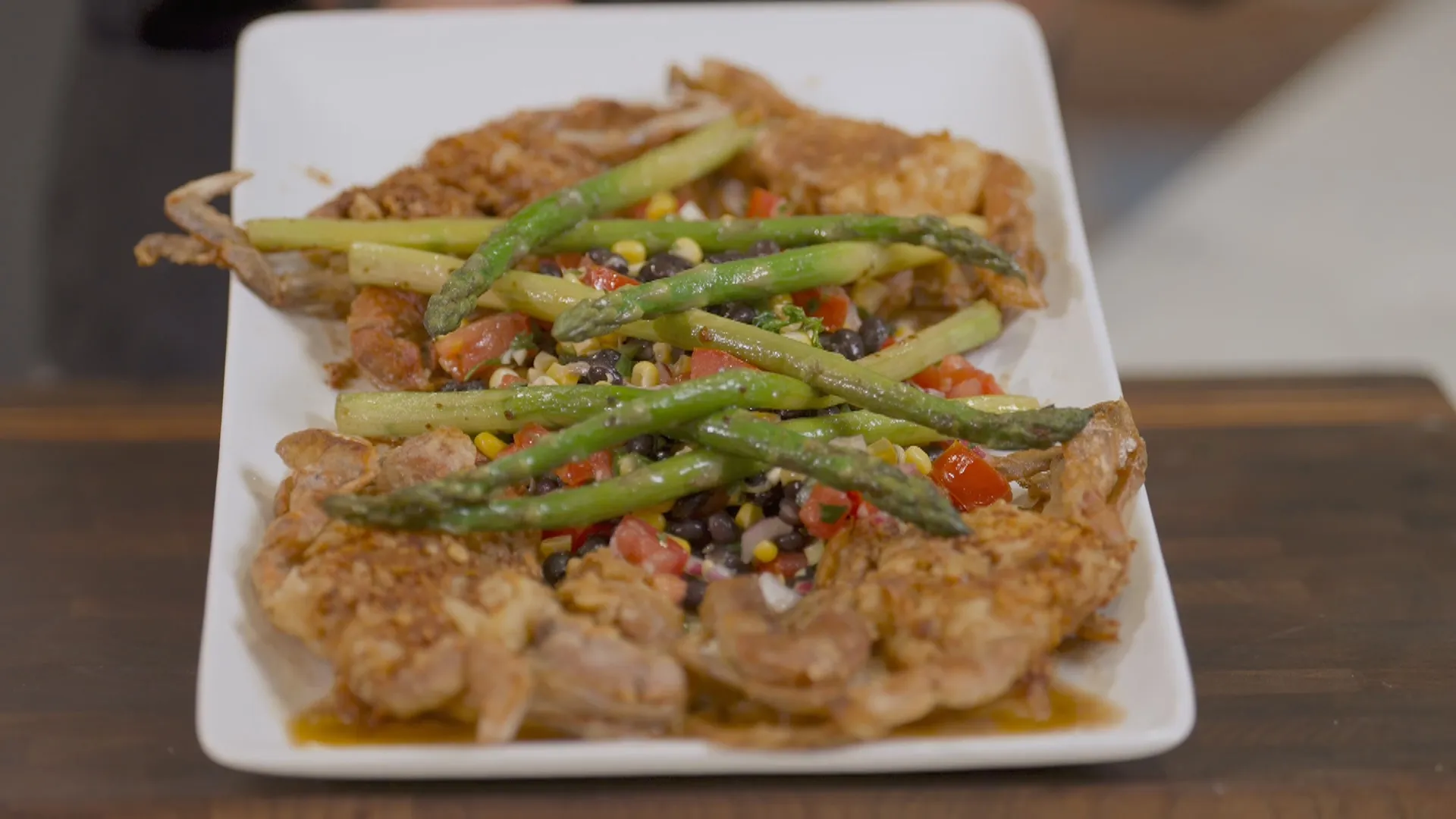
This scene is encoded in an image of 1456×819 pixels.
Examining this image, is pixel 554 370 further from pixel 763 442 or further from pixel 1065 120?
pixel 1065 120

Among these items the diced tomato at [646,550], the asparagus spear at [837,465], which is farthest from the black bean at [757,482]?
the diced tomato at [646,550]

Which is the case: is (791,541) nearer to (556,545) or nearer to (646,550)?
(646,550)

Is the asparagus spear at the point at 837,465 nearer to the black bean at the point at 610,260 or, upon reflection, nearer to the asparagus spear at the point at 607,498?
the asparagus spear at the point at 607,498

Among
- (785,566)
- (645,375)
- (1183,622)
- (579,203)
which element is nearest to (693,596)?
(785,566)

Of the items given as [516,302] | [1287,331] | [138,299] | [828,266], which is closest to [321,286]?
[516,302]

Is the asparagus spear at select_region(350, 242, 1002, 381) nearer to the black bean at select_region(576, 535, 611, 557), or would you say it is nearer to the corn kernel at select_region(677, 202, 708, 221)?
the corn kernel at select_region(677, 202, 708, 221)

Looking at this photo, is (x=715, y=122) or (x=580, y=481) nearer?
(x=580, y=481)
